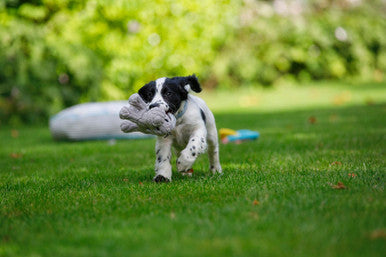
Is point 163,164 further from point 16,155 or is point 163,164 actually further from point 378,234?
point 16,155

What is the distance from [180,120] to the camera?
3967 mm

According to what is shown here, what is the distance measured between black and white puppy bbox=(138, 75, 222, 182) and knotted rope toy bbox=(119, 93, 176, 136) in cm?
7

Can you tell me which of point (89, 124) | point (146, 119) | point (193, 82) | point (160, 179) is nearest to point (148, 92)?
point (146, 119)

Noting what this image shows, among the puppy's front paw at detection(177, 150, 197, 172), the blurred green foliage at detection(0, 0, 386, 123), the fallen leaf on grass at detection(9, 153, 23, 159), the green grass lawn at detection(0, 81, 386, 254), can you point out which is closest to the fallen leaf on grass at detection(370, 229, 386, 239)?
the green grass lawn at detection(0, 81, 386, 254)

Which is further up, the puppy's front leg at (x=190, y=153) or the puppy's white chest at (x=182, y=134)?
the puppy's white chest at (x=182, y=134)

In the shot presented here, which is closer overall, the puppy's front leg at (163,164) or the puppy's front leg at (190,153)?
the puppy's front leg at (190,153)

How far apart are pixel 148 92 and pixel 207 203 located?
3.84ft

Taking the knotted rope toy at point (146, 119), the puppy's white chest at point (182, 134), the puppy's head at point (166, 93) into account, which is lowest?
the puppy's white chest at point (182, 134)

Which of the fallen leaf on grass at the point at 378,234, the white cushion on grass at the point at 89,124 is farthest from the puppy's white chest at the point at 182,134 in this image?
the white cushion on grass at the point at 89,124

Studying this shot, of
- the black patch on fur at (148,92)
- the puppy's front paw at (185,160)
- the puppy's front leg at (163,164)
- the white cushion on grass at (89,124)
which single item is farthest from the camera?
the white cushion on grass at (89,124)

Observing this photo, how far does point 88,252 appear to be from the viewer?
7.47 ft

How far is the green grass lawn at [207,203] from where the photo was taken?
2316 millimetres

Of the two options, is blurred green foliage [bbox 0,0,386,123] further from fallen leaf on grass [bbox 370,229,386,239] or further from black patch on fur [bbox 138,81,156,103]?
fallen leaf on grass [bbox 370,229,386,239]

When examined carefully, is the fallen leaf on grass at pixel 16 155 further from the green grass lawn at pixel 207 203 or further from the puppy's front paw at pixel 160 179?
the puppy's front paw at pixel 160 179
